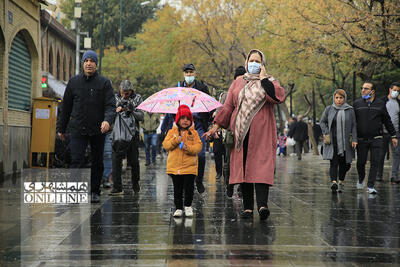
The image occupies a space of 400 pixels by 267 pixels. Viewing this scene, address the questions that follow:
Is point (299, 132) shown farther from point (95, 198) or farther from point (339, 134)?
point (95, 198)

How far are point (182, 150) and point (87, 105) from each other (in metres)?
1.91

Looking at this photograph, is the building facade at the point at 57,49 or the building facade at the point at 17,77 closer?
the building facade at the point at 17,77

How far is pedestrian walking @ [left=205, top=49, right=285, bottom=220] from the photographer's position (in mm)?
7062

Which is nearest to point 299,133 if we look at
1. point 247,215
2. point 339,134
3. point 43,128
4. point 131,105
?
point 43,128

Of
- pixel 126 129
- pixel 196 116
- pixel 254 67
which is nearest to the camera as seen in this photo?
pixel 254 67

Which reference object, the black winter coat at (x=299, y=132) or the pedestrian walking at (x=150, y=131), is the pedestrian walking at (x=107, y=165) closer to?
the pedestrian walking at (x=150, y=131)

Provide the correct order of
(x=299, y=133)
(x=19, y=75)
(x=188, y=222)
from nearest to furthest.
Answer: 1. (x=188, y=222)
2. (x=19, y=75)
3. (x=299, y=133)

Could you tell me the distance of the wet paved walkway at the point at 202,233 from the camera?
4.93 m

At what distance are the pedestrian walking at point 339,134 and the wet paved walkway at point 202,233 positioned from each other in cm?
111

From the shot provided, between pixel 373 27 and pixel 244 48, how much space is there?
58.4ft

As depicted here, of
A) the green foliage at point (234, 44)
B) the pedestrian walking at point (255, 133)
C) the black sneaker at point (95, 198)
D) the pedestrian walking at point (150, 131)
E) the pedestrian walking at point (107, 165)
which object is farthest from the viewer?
the green foliage at point (234, 44)

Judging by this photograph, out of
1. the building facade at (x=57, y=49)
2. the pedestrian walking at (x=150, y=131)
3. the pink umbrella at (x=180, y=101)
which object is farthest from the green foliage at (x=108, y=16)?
the pink umbrella at (x=180, y=101)

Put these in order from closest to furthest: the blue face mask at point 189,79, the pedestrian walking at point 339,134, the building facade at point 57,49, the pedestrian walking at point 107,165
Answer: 1. the blue face mask at point 189,79
2. the pedestrian walking at point 339,134
3. the pedestrian walking at point 107,165
4. the building facade at point 57,49

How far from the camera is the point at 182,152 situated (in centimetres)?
718
